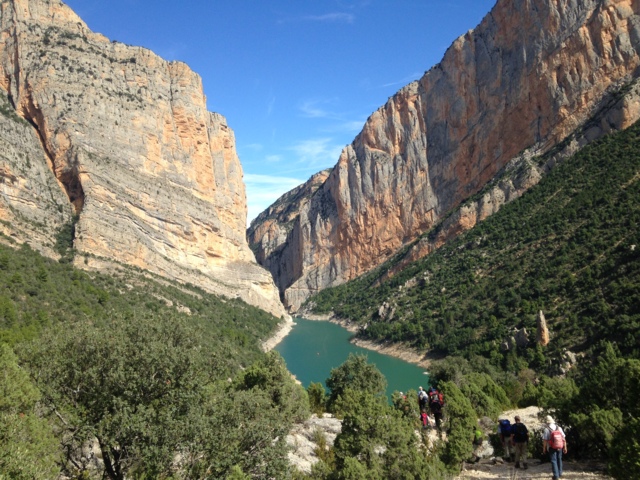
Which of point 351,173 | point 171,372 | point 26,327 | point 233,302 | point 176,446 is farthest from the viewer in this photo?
point 351,173

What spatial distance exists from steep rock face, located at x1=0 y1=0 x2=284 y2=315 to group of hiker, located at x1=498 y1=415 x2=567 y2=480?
1671 inches

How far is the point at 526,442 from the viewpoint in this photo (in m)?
10.6

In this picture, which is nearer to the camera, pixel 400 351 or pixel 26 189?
pixel 26 189

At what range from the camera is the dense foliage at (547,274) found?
3347cm

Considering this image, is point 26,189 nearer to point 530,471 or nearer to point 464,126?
point 530,471

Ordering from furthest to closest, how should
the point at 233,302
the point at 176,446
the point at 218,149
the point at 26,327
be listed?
1. the point at 218,149
2. the point at 233,302
3. the point at 26,327
4. the point at 176,446

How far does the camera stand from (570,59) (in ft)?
229

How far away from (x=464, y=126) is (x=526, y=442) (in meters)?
90.2

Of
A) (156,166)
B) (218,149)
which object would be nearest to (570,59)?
(218,149)

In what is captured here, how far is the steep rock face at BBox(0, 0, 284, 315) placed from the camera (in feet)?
169

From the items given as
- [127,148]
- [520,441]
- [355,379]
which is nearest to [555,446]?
[520,441]

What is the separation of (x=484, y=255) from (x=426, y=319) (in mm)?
12802

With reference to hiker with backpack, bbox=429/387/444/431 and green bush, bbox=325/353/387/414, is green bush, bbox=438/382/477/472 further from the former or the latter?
green bush, bbox=325/353/387/414

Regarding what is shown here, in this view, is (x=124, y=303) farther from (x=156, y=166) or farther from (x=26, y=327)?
(x=156, y=166)
